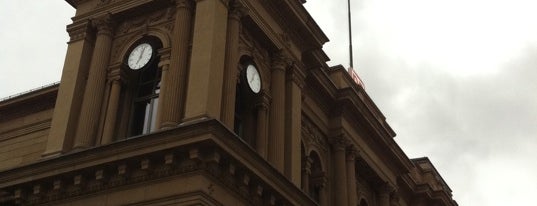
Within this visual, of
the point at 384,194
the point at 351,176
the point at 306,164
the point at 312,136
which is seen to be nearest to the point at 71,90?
the point at 306,164

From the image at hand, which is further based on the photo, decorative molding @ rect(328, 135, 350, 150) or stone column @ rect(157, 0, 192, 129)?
decorative molding @ rect(328, 135, 350, 150)

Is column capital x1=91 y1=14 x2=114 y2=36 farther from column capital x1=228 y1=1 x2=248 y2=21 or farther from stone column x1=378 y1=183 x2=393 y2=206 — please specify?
stone column x1=378 y1=183 x2=393 y2=206

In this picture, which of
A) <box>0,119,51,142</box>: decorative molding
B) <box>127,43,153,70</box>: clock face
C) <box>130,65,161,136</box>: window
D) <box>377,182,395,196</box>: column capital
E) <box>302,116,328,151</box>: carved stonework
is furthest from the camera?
<box>377,182,395,196</box>: column capital

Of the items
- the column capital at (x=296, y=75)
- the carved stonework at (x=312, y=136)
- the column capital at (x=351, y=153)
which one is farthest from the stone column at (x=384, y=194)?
the column capital at (x=296, y=75)

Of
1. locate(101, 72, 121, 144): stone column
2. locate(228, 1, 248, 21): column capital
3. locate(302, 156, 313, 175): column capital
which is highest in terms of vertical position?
locate(228, 1, 248, 21): column capital

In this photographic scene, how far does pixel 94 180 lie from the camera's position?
21734 millimetres

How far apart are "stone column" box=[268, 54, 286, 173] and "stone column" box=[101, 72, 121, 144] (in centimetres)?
512

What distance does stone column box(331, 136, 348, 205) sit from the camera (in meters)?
32.0

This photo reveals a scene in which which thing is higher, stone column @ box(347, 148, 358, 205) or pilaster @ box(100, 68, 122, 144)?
stone column @ box(347, 148, 358, 205)

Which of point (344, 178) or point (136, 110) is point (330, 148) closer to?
point (344, 178)

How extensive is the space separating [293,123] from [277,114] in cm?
105

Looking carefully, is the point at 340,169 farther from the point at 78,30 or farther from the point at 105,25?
the point at 78,30

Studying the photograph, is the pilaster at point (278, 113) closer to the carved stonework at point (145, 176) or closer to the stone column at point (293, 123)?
the stone column at point (293, 123)

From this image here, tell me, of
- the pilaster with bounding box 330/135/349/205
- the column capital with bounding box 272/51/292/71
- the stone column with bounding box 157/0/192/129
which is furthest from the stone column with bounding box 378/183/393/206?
the stone column with bounding box 157/0/192/129
